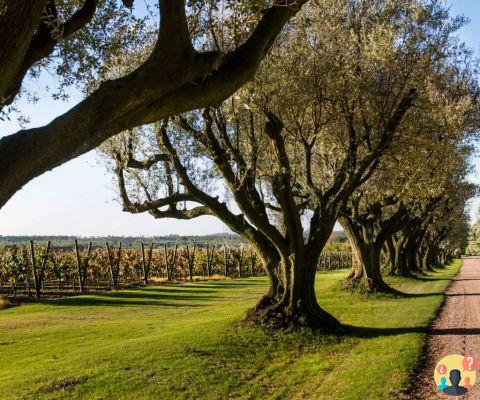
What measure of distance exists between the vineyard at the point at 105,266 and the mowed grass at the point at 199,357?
11.4 meters

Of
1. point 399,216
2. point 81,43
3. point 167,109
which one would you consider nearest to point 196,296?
point 399,216

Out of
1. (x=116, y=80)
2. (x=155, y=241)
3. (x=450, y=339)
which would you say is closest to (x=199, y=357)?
(x=450, y=339)

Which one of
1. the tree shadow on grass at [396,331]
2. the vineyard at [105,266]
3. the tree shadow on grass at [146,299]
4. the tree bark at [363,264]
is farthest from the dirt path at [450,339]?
the vineyard at [105,266]

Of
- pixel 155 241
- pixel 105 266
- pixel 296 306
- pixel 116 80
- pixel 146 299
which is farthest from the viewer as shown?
pixel 155 241

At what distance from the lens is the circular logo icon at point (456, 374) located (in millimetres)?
9458

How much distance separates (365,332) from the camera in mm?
16156

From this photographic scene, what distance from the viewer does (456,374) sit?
34.5 ft

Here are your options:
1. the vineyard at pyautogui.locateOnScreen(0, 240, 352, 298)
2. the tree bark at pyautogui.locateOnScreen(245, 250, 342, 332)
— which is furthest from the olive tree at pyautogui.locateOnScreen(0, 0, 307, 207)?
the vineyard at pyautogui.locateOnScreen(0, 240, 352, 298)

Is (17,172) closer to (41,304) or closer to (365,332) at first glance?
(365,332)

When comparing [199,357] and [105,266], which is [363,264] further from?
[105,266]

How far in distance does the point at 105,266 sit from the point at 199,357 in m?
33.7

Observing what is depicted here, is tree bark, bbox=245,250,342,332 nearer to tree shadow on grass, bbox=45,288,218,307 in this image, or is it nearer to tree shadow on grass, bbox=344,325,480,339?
tree shadow on grass, bbox=344,325,480,339

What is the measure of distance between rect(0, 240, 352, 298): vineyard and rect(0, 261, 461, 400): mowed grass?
11.4 metres

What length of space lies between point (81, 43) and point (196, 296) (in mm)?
23266
